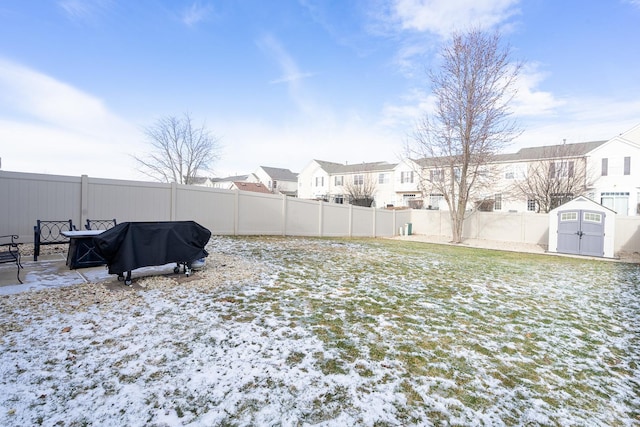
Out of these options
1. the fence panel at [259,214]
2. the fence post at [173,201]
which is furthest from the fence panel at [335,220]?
the fence post at [173,201]

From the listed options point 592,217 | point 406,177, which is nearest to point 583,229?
point 592,217

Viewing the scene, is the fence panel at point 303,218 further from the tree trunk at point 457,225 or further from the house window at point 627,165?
the house window at point 627,165

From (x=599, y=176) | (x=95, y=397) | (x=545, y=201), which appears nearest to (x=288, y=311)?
(x=95, y=397)

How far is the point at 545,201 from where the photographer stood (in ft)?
74.1

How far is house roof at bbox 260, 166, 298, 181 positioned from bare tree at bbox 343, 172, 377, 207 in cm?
1530

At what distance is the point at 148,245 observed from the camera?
17.6ft

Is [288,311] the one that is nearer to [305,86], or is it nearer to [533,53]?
[305,86]

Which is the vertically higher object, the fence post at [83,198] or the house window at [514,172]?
the house window at [514,172]

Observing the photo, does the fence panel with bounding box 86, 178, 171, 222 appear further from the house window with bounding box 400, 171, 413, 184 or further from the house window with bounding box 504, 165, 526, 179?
the house window with bounding box 504, 165, 526, 179

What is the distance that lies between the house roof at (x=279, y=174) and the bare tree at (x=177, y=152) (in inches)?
757

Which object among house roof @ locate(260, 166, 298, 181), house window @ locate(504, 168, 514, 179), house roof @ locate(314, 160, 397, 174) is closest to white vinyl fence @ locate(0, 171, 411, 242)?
house window @ locate(504, 168, 514, 179)

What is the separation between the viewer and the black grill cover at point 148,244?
16.3 feet

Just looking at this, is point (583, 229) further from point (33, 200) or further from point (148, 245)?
point (33, 200)

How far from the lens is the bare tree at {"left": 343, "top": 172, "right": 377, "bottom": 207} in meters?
31.0
